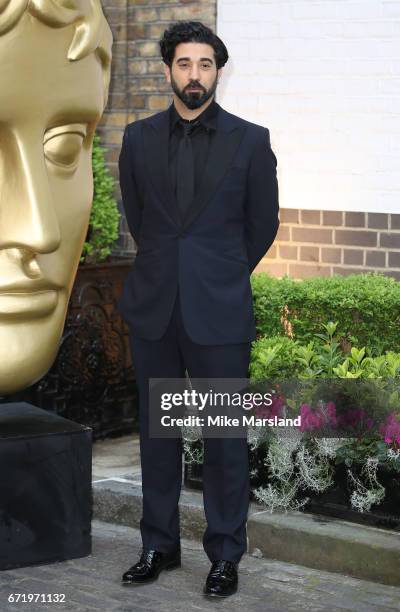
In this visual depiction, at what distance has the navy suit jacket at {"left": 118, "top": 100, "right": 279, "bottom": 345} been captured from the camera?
457cm

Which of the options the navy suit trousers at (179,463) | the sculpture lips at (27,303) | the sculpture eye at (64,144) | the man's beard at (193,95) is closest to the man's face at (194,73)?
the man's beard at (193,95)

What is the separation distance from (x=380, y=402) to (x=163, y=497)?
1054 millimetres

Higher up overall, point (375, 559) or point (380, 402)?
point (380, 402)

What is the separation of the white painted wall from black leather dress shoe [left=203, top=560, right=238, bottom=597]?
2.44 meters

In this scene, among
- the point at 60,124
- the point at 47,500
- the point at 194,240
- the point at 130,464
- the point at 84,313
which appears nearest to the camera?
the point at 60,124

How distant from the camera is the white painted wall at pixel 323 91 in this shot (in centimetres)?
644

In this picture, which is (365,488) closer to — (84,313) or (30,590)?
(30,590)

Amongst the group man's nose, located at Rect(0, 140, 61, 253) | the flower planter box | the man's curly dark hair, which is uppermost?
the man's curly dark hair

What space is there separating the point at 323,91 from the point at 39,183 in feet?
13.0

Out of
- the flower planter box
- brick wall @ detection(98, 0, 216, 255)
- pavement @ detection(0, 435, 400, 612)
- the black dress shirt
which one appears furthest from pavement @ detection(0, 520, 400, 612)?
brick wall @ detection(98, 0, 216, 255)

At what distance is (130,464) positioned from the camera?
21.4 ft

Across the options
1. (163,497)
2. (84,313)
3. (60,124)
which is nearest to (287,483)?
(163,497)

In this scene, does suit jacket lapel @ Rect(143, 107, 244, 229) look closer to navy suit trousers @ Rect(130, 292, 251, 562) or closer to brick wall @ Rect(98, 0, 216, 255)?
navy suit trousers @ Rect(130, 292, 251, 562)

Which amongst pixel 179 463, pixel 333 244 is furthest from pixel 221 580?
pixel 333 244
